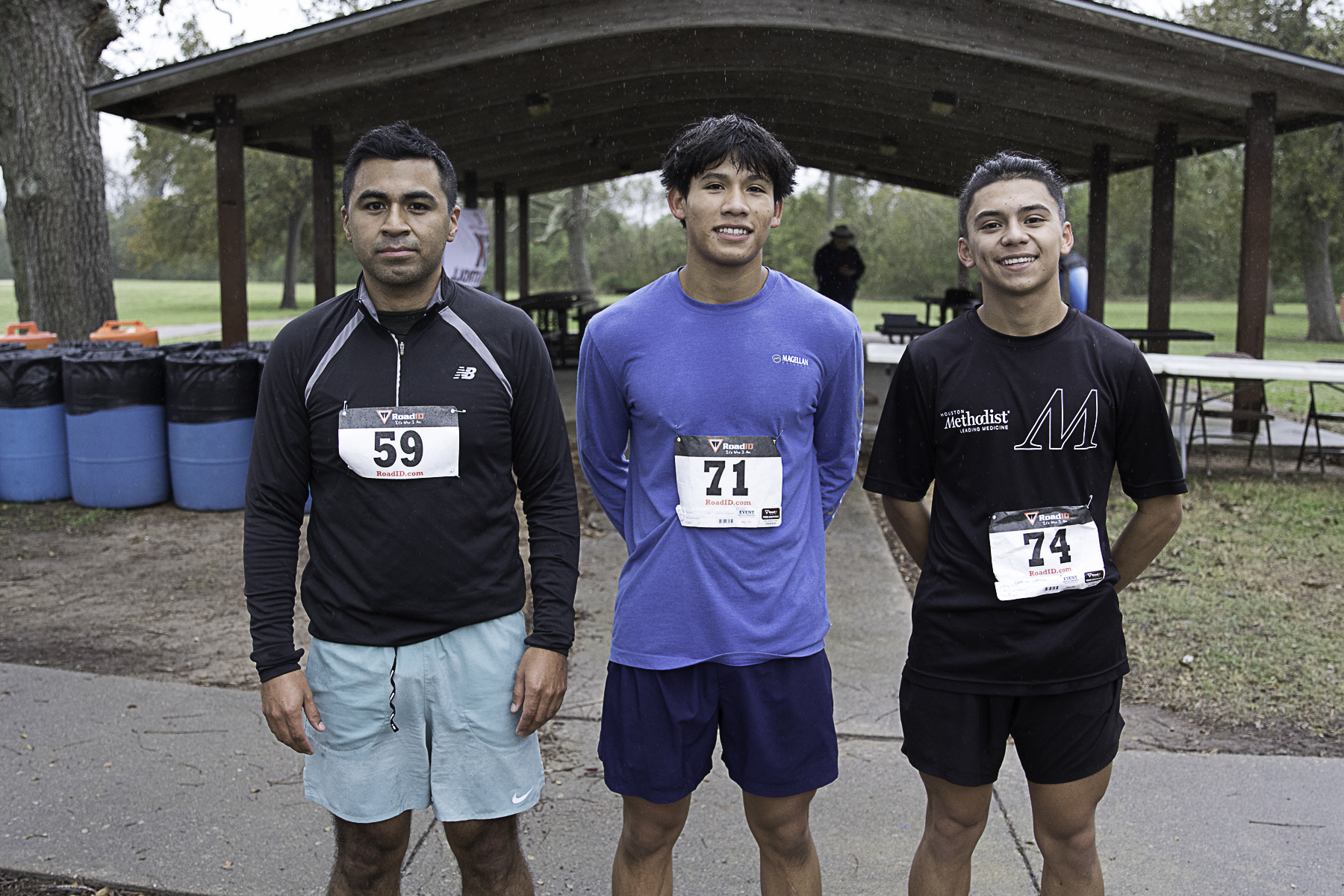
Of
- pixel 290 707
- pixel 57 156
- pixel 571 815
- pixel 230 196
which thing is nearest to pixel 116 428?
pixel 230 196

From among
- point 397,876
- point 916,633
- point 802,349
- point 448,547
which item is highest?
point 802,349

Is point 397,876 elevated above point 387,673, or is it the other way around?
point 387,673

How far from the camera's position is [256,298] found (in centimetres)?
4797

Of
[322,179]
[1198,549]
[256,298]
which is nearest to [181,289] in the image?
[256,298]

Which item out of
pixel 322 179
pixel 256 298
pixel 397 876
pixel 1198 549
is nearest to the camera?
pixel 397 876

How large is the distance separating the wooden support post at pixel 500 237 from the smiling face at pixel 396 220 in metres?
14.7

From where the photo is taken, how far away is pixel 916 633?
2264 mm

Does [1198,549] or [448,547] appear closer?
[448,547]

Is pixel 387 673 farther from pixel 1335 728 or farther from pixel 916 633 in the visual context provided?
pixel 1335 728

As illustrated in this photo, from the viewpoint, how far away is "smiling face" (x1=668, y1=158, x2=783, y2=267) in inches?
85.0

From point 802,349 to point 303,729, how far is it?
1.27 m

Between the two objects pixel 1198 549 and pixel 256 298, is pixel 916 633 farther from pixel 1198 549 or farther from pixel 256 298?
pixel 256 298

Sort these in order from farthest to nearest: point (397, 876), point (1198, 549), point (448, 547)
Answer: point (1198, 549)
point (397, 876)
point (448, 547)

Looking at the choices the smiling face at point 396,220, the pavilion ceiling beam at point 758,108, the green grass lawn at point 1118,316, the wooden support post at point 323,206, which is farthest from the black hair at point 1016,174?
the green grass lawn at point 1118,316
